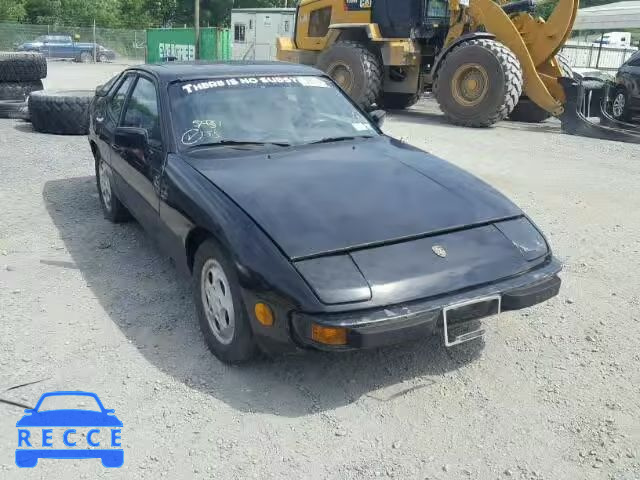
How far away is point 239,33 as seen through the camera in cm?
3222

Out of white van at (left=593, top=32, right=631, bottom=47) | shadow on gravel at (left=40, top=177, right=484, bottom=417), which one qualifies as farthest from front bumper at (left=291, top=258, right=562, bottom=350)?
white van at (left=593, top=32, right=631, bottom=47)

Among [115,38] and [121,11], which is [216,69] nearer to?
[115,38]

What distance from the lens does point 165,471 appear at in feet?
8.16

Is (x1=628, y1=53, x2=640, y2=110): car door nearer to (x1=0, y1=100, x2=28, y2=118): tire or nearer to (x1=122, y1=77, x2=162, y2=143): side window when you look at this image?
(x1=122, y1=77, x2=162, y2=143): side window

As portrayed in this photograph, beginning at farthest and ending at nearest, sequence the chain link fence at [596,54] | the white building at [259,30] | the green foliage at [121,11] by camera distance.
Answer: the green foliage at [121,11], the chain link fence at [596,54], the white building at [259,30]

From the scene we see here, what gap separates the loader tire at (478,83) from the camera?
10.5 metres

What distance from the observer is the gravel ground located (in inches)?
101

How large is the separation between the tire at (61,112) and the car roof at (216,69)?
16.9 feet

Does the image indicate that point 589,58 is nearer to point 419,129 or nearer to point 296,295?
point 419,129

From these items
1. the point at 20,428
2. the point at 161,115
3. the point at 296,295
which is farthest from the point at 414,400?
the point at 161,115

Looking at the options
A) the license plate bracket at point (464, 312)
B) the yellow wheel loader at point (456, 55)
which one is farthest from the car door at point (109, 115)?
the yellow wheel loader at point (456, 55)

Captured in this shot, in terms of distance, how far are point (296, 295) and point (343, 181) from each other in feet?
3.10

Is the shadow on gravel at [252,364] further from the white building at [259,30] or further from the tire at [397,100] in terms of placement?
the white building at [259,30]

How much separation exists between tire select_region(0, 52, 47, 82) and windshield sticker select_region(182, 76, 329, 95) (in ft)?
26.2
